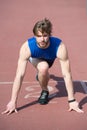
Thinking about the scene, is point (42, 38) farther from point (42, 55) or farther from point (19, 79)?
point (19, 79)

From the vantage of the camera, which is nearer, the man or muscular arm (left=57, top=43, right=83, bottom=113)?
the man

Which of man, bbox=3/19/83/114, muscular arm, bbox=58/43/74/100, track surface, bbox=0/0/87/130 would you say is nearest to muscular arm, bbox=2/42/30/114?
man, bbox=3/19/83/114

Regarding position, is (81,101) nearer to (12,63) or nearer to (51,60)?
(51,60)

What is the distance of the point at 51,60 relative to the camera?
17.8ft

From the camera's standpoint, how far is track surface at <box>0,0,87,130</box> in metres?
4.94

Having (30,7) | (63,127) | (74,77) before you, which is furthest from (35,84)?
(30,7)

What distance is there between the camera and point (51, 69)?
713cm

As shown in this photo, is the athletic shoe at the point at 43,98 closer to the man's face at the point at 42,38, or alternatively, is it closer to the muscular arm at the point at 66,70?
the muscular arm at the point at 66,70

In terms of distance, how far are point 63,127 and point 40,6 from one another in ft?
26.8

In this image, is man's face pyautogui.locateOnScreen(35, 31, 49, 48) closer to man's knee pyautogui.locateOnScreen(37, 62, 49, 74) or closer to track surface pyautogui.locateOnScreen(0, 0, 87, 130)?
man's knee pyautogui.locateOnScreen(37, 62, 49, 74)

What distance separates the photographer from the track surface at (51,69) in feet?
16.2

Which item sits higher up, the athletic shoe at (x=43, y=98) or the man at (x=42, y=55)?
the man at (x=42, y=55)

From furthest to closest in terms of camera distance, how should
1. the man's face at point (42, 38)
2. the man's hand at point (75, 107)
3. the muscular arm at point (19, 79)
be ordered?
the man's hand at point (75, 107) → the muscular arm at point (19, 79) → the man's face at point (42, 38)

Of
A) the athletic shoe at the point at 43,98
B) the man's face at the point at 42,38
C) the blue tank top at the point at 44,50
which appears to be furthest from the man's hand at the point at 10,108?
the man's face at the point at 42,38
